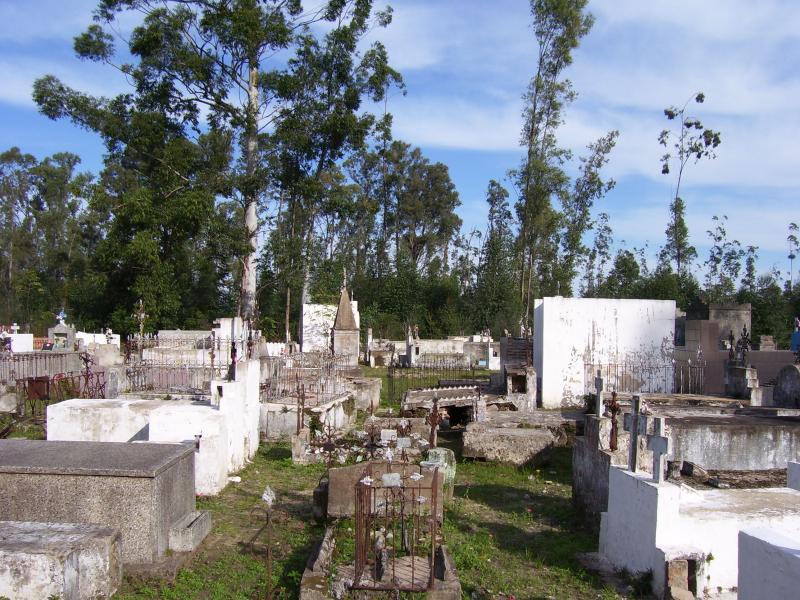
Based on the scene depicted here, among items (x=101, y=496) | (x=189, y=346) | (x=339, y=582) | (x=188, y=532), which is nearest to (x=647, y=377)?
(x=189, y=346)

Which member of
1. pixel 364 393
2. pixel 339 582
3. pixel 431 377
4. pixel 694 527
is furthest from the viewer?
pixel 431 377

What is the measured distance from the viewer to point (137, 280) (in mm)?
30781

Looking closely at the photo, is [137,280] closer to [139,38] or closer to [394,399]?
[139,38]

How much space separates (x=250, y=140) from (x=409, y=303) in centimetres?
2220

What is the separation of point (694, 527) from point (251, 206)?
19.8 meters

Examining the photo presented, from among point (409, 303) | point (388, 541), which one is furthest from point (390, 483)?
point (409, 303)

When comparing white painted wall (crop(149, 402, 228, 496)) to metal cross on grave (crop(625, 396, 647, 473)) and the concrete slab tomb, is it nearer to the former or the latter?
the concrete slab tomb

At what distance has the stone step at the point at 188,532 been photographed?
665 cm

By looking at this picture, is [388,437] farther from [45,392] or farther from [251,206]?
[251,206]

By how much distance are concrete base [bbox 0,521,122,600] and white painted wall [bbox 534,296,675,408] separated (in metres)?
14.3

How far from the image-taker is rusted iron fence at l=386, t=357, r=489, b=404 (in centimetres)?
2117

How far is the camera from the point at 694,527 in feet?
19.8

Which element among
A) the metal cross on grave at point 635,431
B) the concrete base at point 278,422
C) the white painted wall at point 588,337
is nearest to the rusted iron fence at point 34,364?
the concrete base at point 278,422

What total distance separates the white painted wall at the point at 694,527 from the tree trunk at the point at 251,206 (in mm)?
17652
